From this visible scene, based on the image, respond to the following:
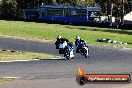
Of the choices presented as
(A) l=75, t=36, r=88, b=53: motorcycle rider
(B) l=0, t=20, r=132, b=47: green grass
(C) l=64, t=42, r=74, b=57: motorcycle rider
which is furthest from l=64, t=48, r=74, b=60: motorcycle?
(B) l=0, t=20, r=132, b=47: green grass

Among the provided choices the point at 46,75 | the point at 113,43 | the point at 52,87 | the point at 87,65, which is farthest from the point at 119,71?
the point at 113,43

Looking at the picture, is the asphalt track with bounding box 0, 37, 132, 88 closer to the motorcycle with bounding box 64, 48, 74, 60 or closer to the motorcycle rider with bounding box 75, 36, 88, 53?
the motorcycle with bounding box 64, 48, 74, 60

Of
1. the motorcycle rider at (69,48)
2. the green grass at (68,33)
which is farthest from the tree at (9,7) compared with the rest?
the motorcycle rider at (69,48)

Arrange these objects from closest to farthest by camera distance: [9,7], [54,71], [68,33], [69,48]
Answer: [54,71] < [69,48] < [68,33] < [9,7]

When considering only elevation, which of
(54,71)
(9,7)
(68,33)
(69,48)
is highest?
(9,7)

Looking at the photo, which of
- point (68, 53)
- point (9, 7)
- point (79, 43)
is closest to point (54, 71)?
point (79, 43)

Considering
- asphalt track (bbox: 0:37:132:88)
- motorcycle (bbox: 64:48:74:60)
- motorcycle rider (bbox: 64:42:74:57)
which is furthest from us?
motorcycle (bbox: 64:48:74:60)

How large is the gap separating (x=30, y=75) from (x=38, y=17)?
67.8 meters

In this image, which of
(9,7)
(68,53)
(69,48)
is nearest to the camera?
(69,48)

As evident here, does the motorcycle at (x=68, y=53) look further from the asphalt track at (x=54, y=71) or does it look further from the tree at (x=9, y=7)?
the tree at (x=9, y=7)

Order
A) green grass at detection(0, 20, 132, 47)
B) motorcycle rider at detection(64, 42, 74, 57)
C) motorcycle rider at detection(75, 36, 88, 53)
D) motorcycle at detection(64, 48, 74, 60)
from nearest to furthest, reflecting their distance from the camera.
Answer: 1. motorcycle rider at detection(64, 42, 74, 57)
2. motorcycle at detection(64, 48, 74, 60)
3. motorcycle rider at detection(75, 36, 88, 53)
4. green grass at detection(0, 20, 132, 47)

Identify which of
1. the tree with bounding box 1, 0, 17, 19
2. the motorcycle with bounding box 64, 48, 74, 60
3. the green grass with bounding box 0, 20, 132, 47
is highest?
the tree with bounding box 1, 0, 17, 19

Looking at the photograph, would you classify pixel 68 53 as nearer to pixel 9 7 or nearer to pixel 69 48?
pixel 69 48

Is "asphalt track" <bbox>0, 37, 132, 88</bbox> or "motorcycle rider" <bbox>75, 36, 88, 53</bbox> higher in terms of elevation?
"motorcycle rider" <bbox>75, 36, 88, 53</bbox>
